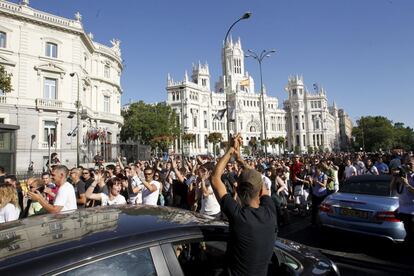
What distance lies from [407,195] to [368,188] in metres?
1.68

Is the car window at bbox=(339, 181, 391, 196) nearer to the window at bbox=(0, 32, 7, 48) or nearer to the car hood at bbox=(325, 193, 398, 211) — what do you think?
the car hood at bbox=(325, 193, 398, 211)

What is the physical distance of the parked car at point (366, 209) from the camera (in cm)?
559

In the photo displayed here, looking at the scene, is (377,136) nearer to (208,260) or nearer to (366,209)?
(366,209)

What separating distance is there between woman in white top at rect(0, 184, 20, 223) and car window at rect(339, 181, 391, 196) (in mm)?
6655

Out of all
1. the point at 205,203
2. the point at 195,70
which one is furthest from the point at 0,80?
the point at 195,70

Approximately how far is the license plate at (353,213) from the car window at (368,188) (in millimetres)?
811

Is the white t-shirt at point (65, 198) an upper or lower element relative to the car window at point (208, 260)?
upper

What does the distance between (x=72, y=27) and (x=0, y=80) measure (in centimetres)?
1489

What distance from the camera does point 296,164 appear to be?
12039 millimetres

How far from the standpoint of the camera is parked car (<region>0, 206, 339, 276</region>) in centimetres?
172

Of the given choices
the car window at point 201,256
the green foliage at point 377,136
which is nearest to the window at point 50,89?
the car window at point 201,256

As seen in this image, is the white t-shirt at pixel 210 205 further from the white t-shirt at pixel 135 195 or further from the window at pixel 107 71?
the window at pixel 107 71

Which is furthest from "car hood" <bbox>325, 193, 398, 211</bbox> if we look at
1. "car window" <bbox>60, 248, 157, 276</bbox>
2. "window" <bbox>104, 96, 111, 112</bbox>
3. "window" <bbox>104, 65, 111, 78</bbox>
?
"window" <bbox>104, 65, 111, 78</bbox>

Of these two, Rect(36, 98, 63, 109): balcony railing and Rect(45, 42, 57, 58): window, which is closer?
Rect(36, 98, 63, 109): balcony railing
